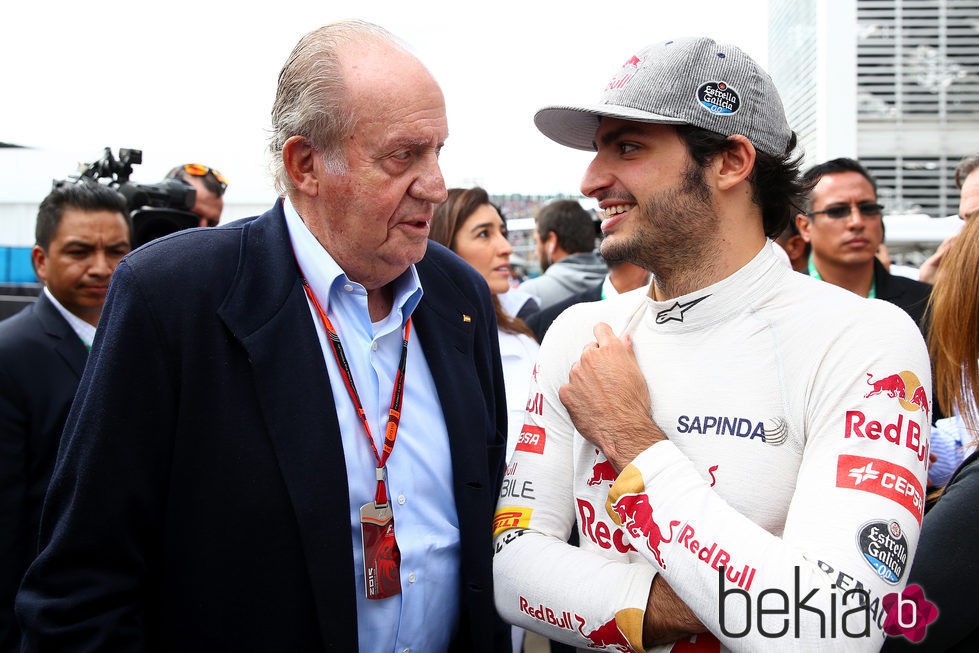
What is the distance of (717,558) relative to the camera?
51.4 inches

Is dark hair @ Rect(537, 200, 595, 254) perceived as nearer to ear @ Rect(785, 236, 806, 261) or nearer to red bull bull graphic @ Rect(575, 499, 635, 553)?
ear @ Rect(785, 236, 806, 261)

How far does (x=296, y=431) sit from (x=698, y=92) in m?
1.10

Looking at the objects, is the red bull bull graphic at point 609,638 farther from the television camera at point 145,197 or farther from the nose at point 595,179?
the television camera at point 145,197

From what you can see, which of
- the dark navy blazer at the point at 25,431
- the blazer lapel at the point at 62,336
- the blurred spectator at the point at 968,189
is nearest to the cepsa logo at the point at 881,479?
the blurred spectator at the point at 968,189

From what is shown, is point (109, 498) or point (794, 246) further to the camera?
point (794, 246)

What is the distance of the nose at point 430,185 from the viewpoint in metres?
1.77

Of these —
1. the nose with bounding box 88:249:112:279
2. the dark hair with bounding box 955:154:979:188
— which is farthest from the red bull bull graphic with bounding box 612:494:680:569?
the dark hair with bounding box 955:154:979:188

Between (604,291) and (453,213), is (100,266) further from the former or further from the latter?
(604,291)

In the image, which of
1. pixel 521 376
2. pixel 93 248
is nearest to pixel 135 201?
pixel 93 248

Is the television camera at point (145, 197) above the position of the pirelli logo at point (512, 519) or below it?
above

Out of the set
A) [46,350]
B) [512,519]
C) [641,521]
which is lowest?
[512,519]

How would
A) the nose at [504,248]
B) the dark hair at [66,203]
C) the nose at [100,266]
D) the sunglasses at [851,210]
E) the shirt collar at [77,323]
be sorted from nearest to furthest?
the shirt collar at [77,323] → the nose at [100,266] → the dark hair at [66,203] → the nose at [504,248] → the sunglasses at [851,210]

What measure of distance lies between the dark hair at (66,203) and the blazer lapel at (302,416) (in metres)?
1.93

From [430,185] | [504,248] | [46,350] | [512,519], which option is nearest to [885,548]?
[512,519]
